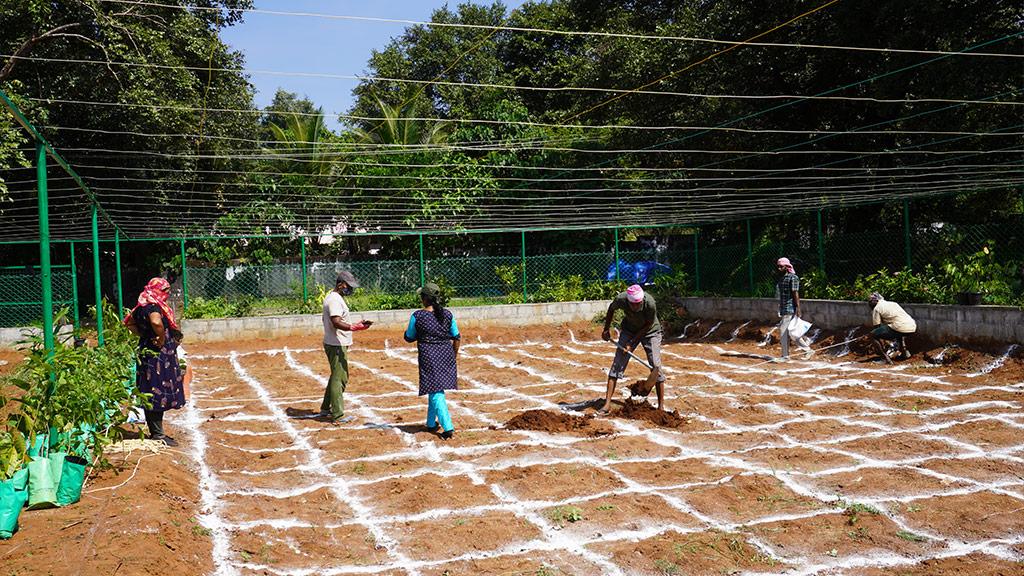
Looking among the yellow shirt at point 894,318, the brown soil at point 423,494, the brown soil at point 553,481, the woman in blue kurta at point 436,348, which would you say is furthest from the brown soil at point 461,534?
the yellow shirt at point 894,318

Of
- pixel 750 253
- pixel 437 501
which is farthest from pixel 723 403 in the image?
pixel 750 253

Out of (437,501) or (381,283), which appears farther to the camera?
(381,283)

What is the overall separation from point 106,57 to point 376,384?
8.47 m

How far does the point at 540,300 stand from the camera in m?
19.5

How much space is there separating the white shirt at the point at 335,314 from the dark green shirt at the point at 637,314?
272 centimetres

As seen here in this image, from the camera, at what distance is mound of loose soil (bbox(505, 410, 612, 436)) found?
26.1 ft

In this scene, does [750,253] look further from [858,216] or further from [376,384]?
[376,384]

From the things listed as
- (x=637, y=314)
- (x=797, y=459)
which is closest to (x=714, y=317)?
(x=637, y=314)

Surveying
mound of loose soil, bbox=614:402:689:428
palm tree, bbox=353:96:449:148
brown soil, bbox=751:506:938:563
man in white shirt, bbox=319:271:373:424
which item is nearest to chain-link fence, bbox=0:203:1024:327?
palm tree, bbox=353:96:449:148

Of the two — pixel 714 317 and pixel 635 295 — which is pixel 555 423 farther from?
pixel 714 317

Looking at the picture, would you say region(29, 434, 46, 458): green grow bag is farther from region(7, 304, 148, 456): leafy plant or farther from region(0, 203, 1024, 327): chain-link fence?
region(0, 203, 1024, 327): chain-link fence

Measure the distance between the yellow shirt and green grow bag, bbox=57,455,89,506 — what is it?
10681mm

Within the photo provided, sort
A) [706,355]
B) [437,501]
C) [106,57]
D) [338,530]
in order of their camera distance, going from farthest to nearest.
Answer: [106,57], [706,355], [437,501], [338,530]

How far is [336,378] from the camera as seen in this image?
28.5 ft
